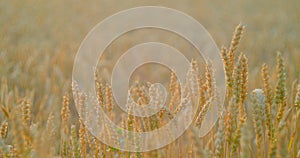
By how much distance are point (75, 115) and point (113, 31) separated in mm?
2191

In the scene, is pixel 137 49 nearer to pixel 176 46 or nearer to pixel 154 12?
pixel 176 46

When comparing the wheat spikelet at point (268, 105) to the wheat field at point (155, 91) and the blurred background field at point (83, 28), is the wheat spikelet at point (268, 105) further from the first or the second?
the blurred background field at point (83, 28)

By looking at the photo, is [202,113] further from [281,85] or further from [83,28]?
[83,28]

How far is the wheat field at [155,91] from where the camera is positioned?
82 cm

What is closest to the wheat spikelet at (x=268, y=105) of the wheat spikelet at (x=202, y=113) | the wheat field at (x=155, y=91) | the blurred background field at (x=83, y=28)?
the wheat field at (x=155, y=91)

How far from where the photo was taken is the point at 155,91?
876 millimetres

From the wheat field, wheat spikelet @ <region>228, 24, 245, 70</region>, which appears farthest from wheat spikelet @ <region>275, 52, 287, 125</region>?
wheat spikelet @ <region>228, 24, 245, 70</region>

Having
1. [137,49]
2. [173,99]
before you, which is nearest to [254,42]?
[137,49]

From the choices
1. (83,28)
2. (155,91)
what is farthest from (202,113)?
(83,28)

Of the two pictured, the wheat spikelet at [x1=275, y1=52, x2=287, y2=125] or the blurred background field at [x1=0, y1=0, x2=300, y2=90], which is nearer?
the wheat spikelet at [x1=275, y1=52, x2=287, y2=125]

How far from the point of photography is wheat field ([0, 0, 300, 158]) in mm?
820

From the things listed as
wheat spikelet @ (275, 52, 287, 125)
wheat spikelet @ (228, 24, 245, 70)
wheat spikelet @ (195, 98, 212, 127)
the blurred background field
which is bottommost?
wheat spikelet @ (195, 98, 212, 127)

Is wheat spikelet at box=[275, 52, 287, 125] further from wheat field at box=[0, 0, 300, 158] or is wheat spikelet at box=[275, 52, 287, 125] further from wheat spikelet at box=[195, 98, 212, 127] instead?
wheat spikelet at box=[195, 98, 212, 127]

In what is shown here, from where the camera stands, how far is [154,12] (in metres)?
5.77
